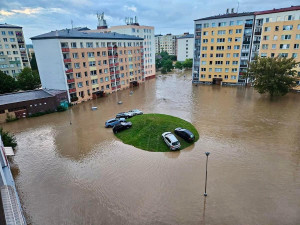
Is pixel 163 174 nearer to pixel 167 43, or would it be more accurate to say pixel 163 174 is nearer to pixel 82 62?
pixel 82 62

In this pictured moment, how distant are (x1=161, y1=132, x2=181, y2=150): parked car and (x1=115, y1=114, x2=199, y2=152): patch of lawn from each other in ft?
1.73

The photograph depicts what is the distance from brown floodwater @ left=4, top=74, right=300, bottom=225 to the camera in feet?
48.5

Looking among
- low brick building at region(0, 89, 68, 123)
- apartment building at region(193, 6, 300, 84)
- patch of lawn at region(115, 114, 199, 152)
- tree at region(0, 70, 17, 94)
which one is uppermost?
apartment building at region(193, 6, 300, 84)

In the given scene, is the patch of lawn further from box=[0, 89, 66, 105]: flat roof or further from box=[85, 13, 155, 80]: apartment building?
box=[85, 13, 155, 80]: apartment building

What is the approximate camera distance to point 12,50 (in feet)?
215

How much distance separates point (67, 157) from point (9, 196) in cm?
1068

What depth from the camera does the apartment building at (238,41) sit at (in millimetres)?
47000

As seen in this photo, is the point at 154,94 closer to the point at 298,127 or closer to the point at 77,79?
the point at 77,79

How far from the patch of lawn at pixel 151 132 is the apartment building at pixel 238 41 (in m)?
34.5

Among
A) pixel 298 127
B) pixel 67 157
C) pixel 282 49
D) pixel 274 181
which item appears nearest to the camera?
pixel 274 181

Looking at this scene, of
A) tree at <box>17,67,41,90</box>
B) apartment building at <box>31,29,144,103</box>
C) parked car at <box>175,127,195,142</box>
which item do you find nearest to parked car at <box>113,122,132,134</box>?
parked car at <box>175,127,195,142</box>

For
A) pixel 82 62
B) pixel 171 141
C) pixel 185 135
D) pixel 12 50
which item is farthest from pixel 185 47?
pixel 171 141

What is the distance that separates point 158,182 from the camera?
710 inches

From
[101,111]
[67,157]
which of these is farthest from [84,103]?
[67,157]
